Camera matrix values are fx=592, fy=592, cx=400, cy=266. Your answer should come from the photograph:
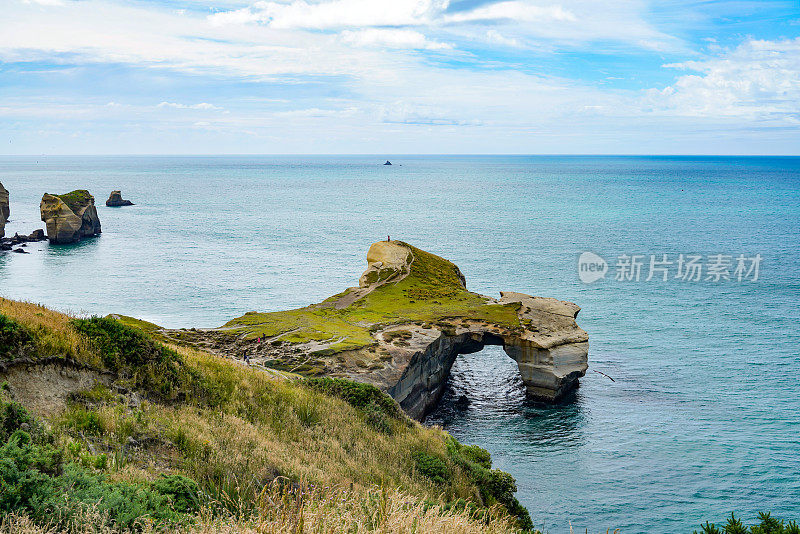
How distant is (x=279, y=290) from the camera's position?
250 feet

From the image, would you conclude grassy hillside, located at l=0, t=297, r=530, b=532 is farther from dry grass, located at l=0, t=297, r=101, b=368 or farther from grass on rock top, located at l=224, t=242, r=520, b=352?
grass on rock top, located at l=224, t=242, r=520, b=352

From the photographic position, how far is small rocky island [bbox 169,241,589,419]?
129 ft

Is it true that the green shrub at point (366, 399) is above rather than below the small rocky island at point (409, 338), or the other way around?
above

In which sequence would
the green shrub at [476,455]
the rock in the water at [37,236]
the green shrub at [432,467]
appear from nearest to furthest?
1. the green shrub at [432,467]
2. the green shrub at [476,455]
3. the rock in the water at [37,236]

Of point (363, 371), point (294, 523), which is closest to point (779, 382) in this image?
point (363, 371)

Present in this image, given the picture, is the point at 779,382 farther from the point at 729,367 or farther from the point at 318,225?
the point at 318,225

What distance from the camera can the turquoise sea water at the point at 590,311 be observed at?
33.7 meters

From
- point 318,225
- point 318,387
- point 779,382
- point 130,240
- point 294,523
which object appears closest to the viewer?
point 294,523

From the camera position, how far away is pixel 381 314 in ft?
165

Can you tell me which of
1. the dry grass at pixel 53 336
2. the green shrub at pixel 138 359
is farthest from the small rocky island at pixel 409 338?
the dry grass at pixel 53 336

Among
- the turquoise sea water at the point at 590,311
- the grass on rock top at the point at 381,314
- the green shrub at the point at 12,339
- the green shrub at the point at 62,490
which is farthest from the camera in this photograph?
the grass on rock top at the point at 381,314

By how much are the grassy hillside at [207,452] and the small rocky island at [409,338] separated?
13.9 metres

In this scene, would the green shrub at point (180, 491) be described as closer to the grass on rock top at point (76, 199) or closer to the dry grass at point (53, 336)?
the dry grass at point (53, 336)

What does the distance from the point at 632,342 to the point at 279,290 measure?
42647 mm
